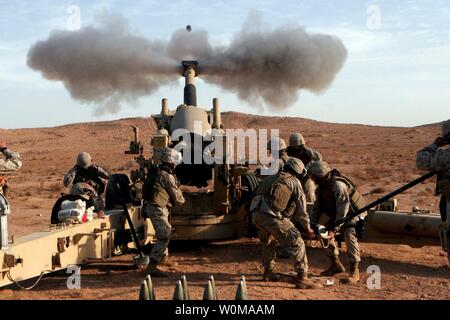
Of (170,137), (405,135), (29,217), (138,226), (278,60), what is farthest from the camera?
(405,135)

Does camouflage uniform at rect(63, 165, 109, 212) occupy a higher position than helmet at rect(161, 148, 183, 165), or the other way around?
helmet at rect(161, 148, 183, 165)

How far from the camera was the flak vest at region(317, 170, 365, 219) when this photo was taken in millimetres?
7004

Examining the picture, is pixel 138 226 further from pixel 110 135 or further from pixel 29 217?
pixel 110 135

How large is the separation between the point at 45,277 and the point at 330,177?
3.47 meters

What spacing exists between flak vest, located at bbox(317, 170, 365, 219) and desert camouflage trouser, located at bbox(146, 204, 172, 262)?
1.83 m

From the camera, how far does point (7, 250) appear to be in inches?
224

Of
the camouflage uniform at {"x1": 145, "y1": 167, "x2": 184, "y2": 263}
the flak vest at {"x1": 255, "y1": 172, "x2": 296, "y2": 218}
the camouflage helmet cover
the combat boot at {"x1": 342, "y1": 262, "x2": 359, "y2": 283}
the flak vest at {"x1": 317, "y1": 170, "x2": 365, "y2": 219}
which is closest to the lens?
the flak vest at {"x1": 255, "y1": 172, "x2": 296, "y2": 218}

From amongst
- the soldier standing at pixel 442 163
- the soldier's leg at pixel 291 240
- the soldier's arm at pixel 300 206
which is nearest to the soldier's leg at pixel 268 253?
the soldier's leg at pixel 291 240

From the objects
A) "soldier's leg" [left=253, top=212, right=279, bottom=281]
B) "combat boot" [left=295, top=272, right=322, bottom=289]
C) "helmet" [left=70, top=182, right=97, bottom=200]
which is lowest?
"combat boot" [left=295, top=272, right=322, bottom=289]

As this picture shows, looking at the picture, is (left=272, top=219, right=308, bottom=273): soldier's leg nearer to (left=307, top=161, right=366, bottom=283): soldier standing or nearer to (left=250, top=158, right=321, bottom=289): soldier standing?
(left=250, top=158, right=321, bottom=289): soldier standing

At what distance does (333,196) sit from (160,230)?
2046 millimetres

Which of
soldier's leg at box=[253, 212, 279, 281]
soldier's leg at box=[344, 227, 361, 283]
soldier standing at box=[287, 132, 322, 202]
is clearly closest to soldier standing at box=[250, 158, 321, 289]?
soldier's leg at box=[253, 212, 279, 281]

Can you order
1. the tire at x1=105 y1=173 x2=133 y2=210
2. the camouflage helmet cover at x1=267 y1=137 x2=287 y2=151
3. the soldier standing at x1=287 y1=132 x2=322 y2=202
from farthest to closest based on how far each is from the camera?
the camouflage helmet cover at x1=267 y1=137 x2=287 y2=151, the soldier standing at x1=287 y1=132 x2=322 y2=202, the tire at x1=105 y1=173 x2=133 y2=210
